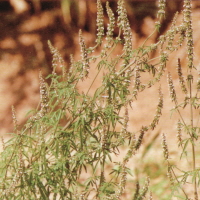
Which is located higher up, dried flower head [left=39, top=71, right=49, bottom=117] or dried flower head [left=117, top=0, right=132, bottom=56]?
dried flower head [left=117, top=0, right=132, bottom=56]

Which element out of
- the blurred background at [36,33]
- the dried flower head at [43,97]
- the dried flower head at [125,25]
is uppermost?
the blurred background at [36,33]

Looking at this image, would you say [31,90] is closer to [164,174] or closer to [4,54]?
[4,54]

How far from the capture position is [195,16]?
3.25 meters

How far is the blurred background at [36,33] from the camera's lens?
3.28m

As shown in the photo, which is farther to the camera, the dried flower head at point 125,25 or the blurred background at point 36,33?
the blurred background at point 36,33

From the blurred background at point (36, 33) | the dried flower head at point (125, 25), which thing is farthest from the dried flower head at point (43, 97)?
the blurred background at point (36, 33)

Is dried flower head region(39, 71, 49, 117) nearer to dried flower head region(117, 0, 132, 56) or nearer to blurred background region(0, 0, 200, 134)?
dried flower head region(117, 0, 132, 56)

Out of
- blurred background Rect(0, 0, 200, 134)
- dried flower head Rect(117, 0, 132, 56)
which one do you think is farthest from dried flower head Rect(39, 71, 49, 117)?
blurred background Rect(0, 0, 200, 134)

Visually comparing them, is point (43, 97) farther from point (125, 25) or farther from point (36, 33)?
point (36, 33)

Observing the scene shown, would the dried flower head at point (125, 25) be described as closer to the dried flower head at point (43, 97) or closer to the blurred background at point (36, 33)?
the dried flower head at point (43, 97)

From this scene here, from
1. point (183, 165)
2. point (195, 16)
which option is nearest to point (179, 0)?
point (195, 16)

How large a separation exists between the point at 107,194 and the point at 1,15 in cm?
186

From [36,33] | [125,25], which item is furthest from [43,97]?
[36,33]

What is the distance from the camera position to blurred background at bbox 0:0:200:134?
10.8 feet
